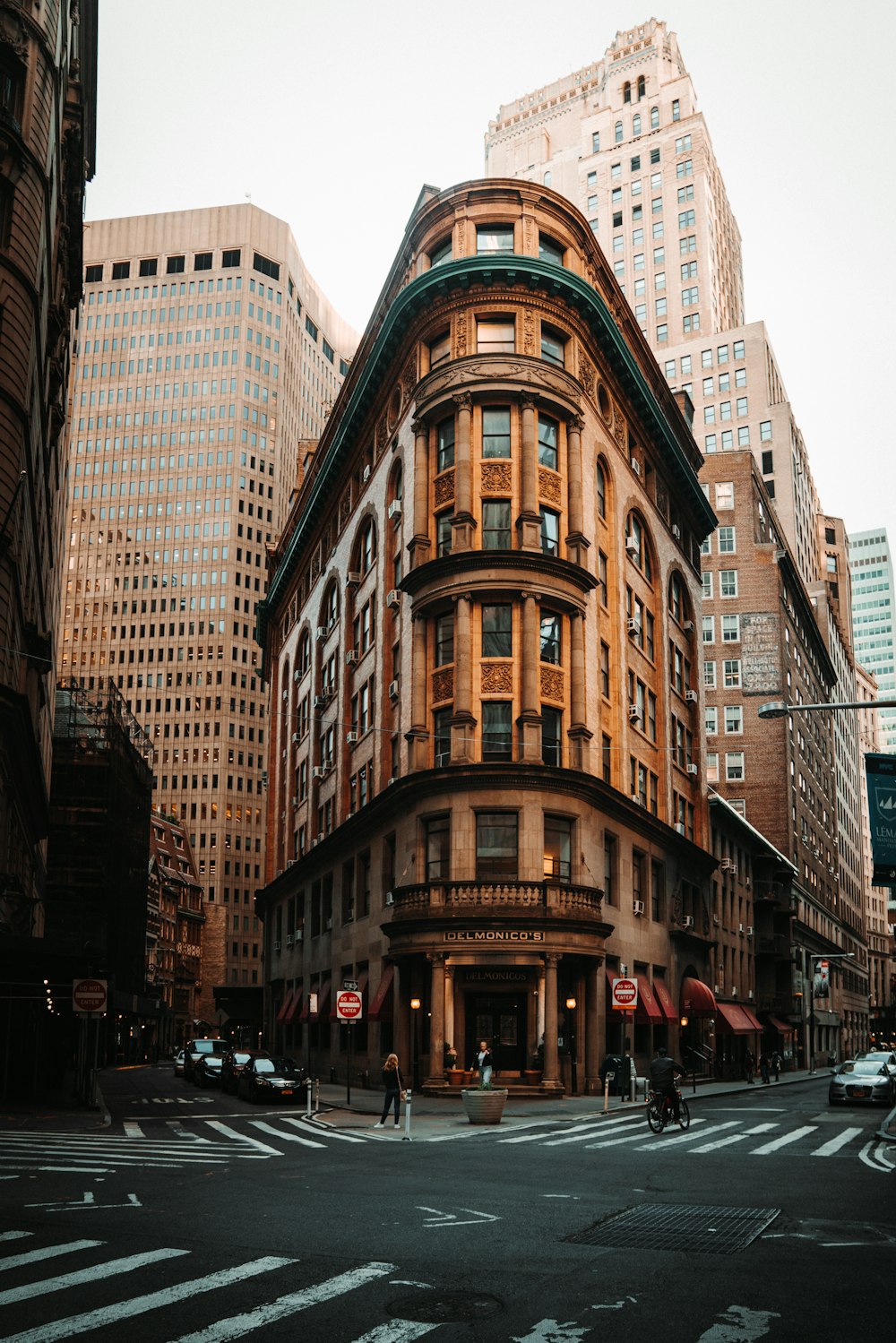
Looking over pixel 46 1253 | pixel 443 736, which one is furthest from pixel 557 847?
pixel 46 1253

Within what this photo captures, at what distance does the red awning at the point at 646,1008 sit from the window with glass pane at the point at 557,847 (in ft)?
23.4

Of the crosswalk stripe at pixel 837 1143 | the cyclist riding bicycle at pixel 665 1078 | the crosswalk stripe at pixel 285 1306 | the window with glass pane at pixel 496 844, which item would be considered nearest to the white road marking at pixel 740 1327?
the crosswalk stripe at pixel 285 1306

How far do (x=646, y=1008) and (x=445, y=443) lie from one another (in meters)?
22.0

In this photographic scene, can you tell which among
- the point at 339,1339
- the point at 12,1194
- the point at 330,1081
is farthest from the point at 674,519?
the point at 339,1339

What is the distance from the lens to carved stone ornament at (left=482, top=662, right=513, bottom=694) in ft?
133

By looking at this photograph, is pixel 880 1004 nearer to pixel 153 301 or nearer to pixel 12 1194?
pixel 153 301

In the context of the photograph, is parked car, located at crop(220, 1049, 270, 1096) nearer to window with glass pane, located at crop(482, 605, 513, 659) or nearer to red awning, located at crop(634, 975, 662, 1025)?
red awning, located at crop(634, 975, 662, 1025)

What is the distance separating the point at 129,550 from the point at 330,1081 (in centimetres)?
11513

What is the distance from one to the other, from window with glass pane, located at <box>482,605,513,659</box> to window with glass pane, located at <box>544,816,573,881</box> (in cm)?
580

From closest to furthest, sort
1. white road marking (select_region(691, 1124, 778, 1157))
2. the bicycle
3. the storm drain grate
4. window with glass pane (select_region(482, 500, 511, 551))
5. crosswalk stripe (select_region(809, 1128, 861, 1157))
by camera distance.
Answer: the storm drain grate
crosswalk stripe (select_region(809, 1128, 861, 1157))
white road marking (select_region(691, 1124, 778, 1157))
the bicycle
window with glass pane (select_region(482, 500, 511, 551))

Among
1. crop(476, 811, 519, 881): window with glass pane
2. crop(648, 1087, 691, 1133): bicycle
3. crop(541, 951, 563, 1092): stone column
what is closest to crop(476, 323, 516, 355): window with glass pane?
crop(476, 811, 519, 881): window with glass pane

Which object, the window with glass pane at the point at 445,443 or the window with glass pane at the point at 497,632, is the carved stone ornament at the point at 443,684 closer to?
the window with glass pane at the point at 497,632

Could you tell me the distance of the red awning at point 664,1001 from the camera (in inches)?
1873

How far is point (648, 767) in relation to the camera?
171ft
